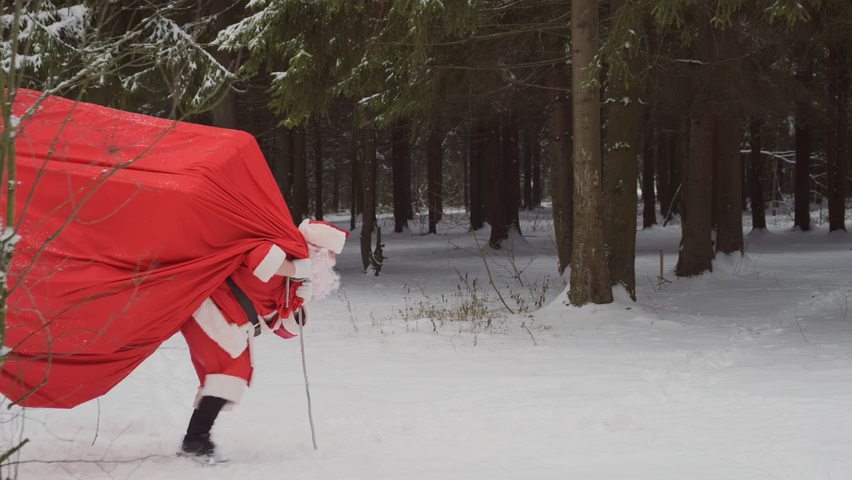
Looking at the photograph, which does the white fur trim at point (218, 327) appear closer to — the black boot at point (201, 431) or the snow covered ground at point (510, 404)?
the black boot at point (201, 431)

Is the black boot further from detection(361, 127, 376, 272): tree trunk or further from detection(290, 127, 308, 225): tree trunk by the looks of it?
detection(290, 127, 308, 225): tree trunk

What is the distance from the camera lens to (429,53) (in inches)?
462

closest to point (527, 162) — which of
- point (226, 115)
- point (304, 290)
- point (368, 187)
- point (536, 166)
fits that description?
point (536, 166)

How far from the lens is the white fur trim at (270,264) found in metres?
4.45

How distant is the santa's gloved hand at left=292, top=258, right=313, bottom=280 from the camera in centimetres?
474

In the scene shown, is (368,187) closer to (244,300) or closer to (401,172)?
(401,172)

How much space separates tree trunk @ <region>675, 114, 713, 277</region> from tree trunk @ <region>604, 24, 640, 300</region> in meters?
3.87

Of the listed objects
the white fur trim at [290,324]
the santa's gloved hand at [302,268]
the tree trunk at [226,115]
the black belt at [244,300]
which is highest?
the tree trunk at [226,115]

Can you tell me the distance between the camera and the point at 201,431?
451 cm

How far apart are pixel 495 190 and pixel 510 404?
16453 mm

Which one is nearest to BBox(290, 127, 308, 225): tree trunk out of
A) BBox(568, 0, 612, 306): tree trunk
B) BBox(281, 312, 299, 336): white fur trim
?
BBox(568, 0, 612, 306): tree trunk

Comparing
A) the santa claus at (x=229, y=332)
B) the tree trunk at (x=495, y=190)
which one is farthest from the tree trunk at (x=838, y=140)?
the santa claus at (x=229, y=332)

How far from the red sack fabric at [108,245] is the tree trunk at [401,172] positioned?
18.8m

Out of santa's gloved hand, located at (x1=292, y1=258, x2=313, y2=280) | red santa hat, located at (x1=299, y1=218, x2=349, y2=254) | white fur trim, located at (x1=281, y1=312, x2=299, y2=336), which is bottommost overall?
white fur trim, located at (x1=281, y1=312, x2=299, y2=336)
